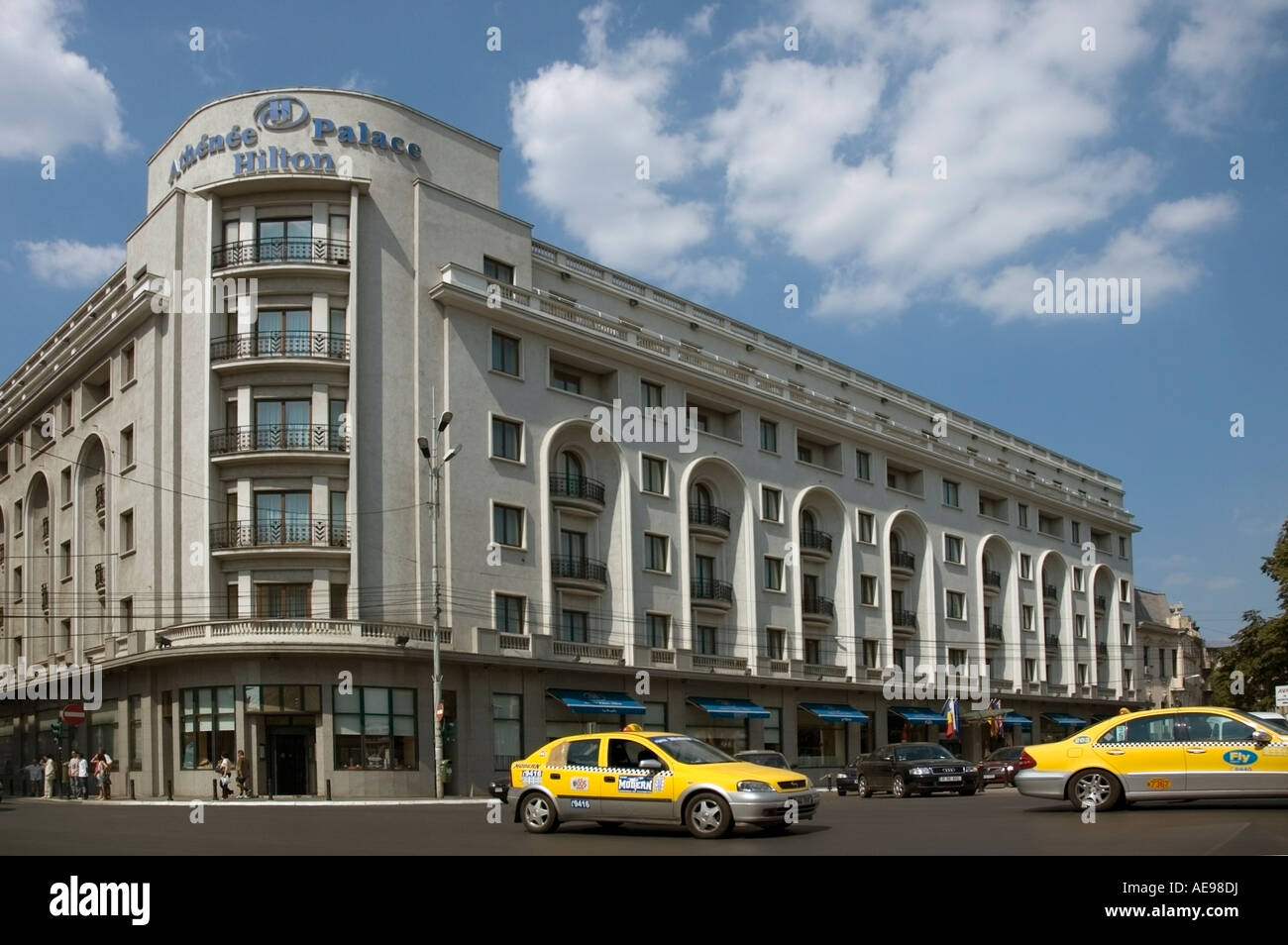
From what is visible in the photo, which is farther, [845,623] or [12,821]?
[845,623]

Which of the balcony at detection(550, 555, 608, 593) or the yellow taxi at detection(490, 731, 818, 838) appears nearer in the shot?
the yellow taxi at detection(490, 731, 818, 838)

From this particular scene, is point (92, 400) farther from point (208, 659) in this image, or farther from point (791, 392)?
point (791, 392)

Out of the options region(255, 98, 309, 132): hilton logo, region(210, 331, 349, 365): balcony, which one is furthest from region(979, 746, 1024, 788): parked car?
region(255, 98, 309, 132): hilton logo

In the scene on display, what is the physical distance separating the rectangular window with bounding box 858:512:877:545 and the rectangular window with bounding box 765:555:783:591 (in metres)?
6.72

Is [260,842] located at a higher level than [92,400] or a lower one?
lower

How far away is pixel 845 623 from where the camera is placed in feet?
201

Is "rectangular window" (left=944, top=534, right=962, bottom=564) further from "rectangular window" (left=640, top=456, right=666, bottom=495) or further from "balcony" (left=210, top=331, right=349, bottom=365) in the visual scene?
"balcony" (left=210, top=331, right=349, bottom=365)

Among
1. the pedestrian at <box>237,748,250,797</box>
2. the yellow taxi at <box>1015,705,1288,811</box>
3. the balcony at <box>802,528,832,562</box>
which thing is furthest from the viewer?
the balcony at <box>802,528,832,562</box>

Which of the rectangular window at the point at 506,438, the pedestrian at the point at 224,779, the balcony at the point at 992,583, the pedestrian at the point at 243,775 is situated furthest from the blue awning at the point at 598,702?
the balcony at the point at 992,583

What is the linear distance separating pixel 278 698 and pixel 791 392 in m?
28.4

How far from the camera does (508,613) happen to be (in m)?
46.2

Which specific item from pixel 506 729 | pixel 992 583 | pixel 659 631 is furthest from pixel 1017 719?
pixel 506 729

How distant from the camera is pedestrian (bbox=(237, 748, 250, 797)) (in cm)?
3962
